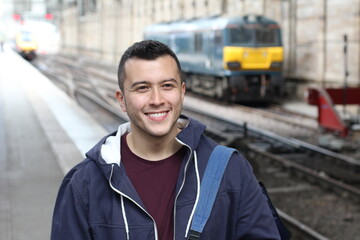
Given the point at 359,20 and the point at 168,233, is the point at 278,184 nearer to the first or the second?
the point at 168,233

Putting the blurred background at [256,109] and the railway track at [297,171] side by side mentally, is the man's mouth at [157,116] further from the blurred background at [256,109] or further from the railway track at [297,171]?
the railway track at [297,171]

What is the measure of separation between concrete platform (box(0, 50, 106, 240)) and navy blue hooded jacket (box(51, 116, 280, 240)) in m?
3.18

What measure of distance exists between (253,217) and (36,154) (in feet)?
24.6

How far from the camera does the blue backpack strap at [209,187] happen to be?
7.16ft

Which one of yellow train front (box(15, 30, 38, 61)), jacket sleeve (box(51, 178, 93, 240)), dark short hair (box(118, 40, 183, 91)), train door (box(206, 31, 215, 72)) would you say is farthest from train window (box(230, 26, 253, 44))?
yellow train front (box(15, 30, 38, 61))

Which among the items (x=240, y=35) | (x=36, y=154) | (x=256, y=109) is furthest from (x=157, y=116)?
(x=240, y=35)

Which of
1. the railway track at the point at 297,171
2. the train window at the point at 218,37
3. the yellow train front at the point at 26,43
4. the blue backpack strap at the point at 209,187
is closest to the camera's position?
the blue backpack strap at the point at 209,187

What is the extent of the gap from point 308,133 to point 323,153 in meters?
3.13

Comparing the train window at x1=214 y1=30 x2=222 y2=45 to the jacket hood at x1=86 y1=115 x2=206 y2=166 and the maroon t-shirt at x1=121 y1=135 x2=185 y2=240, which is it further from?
the maroon t-shirt at x1=121 y1=135 x2=185 y2=240

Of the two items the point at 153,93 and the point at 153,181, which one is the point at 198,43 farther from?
the point at 153,181

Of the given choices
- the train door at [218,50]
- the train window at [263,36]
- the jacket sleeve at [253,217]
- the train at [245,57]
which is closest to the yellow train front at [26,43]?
the train at [245,57]

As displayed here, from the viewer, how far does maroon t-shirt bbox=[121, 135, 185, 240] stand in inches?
88.0

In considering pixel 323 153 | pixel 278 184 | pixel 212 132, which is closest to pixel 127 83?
pixel 278 184

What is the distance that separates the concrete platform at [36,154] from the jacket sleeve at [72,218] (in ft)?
10.3
